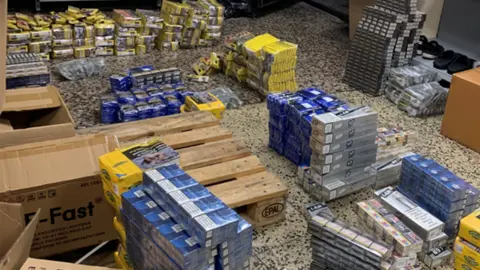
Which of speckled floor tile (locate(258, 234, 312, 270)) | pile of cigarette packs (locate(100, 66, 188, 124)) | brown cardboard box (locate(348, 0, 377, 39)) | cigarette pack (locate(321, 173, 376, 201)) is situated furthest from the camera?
brown cardboard box (locate(348, 0, 377, 39))

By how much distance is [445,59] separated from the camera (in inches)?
215

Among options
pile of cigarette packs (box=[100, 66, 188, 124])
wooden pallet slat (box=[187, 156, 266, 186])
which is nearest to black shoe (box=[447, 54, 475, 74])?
pile of cigarette packs (box=[100, 66, 188, 124])

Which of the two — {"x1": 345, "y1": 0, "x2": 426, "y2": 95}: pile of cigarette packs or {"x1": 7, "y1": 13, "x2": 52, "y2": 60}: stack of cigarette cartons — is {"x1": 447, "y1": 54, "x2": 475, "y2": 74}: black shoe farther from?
{"x1": 7, "y1": 13, "x2": 52, "y2": 60}: stack of cigarette cartons

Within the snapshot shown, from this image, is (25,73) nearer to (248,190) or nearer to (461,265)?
(248,190)

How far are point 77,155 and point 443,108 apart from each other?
315cm

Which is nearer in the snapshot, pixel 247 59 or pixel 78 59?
pixel 247 59

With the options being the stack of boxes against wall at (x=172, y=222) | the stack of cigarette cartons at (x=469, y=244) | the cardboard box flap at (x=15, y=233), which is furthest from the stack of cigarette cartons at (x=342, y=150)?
the cardboard box flap at (x=15, y=233)

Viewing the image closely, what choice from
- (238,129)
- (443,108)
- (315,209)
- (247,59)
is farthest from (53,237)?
(443,108)

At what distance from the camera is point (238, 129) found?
14.5 ft

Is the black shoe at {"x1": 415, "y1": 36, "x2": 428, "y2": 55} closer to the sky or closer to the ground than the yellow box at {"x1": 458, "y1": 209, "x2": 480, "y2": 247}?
closer to the sky

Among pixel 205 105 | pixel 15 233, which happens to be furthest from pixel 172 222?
pixel 205 105

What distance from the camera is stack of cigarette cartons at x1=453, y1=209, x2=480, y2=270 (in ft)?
9.55

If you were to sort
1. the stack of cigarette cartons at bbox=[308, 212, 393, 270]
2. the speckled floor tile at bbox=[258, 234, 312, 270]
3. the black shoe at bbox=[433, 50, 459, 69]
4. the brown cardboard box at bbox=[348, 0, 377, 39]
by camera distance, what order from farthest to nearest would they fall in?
the brown cardboard box at bbox=[348, 0, 377, 39]
the black shoe at bbox=[433, 50, 459, 69]
the speckled floor tile at bbox=[258, 234, 312, 270]
the stack of cigarette cartons at bbox=[308, 212, 393, 270]

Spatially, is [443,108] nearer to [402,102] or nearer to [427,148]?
[402,102]
